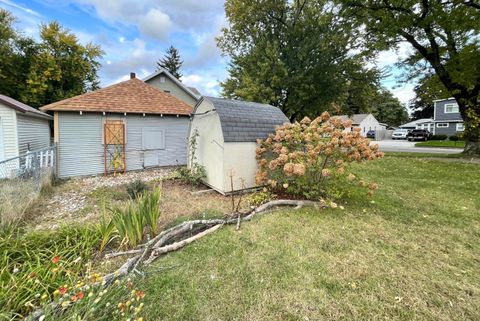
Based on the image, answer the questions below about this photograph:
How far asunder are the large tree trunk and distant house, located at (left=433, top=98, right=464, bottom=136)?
22.0 metres

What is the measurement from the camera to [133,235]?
310cm

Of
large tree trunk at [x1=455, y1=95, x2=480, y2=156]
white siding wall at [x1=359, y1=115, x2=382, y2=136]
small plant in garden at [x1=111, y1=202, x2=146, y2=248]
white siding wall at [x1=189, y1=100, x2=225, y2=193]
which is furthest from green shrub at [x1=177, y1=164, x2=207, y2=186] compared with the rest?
white siding wall at [x1=359, y1=115, x2=382, y2=136]

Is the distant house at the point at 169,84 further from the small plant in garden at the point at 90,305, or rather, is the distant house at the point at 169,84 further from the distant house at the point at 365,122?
the distant house at the point at 365,122

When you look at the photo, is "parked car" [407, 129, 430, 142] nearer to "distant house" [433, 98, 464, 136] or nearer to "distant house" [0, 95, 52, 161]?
"distant house" [433, 98, 464, 136]

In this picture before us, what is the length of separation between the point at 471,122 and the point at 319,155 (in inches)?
424

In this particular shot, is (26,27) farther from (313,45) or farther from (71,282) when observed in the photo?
(71,282)

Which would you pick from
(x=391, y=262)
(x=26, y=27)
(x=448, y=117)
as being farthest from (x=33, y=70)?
(x=448, y=117)

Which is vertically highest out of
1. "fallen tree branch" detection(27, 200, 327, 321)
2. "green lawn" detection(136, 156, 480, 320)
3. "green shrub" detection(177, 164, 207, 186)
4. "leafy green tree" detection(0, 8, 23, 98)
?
"leafy green tree" detection(0, 8, 23, 98)

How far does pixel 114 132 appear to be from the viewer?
355 inches

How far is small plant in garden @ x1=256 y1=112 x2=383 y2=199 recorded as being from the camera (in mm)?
4359

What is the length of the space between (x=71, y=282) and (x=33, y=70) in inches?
838

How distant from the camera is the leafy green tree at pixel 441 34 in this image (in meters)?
8.90

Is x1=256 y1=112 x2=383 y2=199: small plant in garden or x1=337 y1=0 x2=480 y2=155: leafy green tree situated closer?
x1=256 y1=112 x2=383 y2=199: small plant in garden

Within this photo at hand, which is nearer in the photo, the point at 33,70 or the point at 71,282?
the point at 71,282
